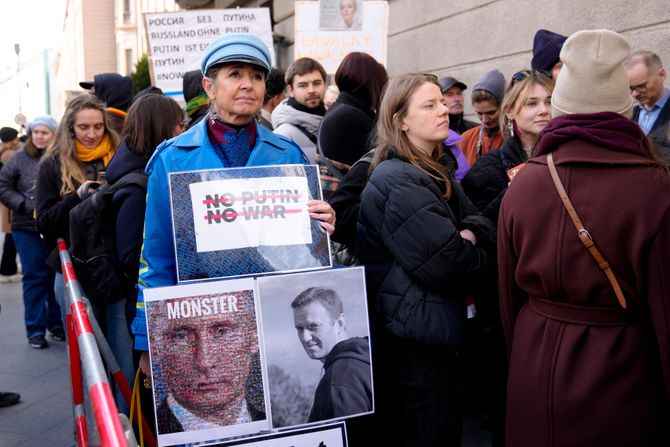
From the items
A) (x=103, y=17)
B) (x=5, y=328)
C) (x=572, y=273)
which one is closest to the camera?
(x=572, y=273)

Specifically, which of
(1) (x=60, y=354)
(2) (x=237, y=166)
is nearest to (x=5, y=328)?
(1) (x=60, y=354)

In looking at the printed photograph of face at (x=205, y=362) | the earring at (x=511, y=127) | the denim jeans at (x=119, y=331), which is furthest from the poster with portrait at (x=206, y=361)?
the earring at (x=511, y=127)

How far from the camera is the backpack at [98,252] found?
352 cm

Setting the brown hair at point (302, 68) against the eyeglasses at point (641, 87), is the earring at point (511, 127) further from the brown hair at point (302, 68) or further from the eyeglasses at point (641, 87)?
the brown hair at point (302, 68)

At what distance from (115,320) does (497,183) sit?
7.31 feet

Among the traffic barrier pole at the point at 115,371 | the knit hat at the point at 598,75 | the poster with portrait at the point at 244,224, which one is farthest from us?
the traffic barrier pole at the point at 115,371

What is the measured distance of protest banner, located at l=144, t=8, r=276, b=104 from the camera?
23.5 feet

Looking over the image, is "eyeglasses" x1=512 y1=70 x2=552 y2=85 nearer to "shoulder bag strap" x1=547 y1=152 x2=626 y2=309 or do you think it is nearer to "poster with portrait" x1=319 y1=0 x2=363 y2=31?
"shoulder bag strap" x1=547 y1=152 x2=626 y2=309

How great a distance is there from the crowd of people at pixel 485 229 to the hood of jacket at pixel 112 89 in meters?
1.21

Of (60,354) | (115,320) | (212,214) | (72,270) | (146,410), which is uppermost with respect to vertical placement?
(212,214)

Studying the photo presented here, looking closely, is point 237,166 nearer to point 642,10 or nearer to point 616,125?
point 616,125

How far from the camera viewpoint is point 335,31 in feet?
21.0

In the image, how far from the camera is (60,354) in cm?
616

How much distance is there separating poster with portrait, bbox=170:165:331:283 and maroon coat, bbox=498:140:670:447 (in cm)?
76
